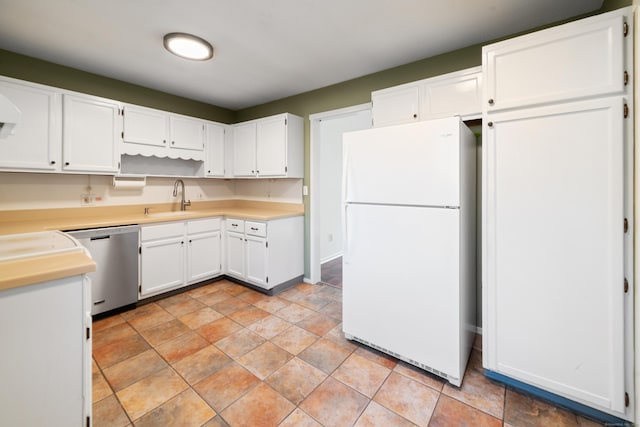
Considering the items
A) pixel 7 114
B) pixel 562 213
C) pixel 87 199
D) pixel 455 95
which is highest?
pixel 455 95

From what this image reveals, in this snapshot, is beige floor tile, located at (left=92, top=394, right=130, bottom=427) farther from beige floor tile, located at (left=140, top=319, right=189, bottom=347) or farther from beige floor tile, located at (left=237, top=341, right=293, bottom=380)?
beige floor tile, located at (left=237, top=341, right=293, bottom=380)

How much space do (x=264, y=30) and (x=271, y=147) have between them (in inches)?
59.9

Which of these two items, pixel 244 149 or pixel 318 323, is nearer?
pixel 318 323

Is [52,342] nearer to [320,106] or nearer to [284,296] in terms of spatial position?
[284,296]

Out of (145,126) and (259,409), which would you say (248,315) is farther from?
(145,126)

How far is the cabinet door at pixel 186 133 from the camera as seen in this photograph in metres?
3.46

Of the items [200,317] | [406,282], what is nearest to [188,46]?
[200,317]

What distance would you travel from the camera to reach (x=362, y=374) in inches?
75.5

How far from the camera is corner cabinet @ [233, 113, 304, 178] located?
3486 millimetres

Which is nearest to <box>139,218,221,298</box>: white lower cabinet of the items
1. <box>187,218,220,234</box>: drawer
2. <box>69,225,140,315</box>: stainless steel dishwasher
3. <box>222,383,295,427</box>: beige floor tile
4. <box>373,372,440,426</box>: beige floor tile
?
<box>187,218,220,234</box>: drawer

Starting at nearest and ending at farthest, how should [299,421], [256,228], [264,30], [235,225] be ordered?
1. [299,421]
2. [264,30]
3. [256,228]
4. [235,225]

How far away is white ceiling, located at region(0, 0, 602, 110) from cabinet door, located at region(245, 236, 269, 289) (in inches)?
74.2

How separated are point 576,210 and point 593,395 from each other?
39.0 inches

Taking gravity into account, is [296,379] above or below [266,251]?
below
